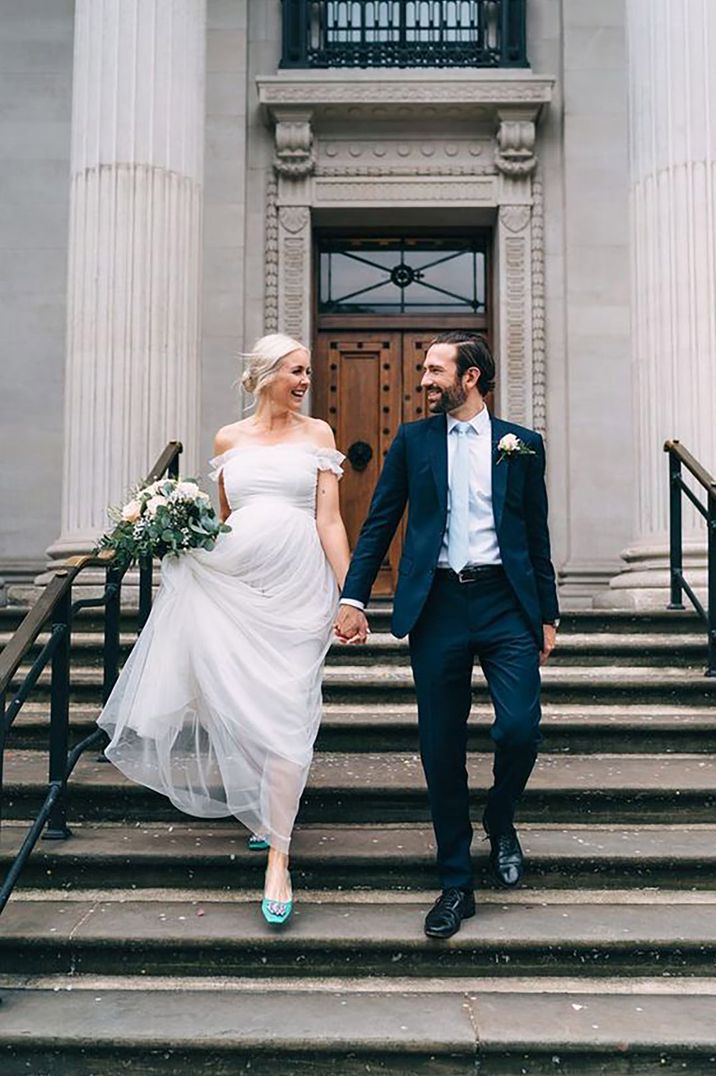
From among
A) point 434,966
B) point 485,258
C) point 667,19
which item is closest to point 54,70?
point 485,258

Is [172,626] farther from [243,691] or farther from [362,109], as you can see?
[362,109]

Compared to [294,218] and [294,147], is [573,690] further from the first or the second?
[294,147]

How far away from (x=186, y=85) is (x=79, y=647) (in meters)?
4.29

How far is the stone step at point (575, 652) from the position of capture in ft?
22.4

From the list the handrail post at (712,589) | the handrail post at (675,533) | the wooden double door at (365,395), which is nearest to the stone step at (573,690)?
the handrail post at (712,589)

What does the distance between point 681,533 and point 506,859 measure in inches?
154

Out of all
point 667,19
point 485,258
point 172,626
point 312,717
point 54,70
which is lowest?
point 312,717

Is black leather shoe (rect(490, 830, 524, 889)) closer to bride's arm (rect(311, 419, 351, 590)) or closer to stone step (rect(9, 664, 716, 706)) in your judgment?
bride's arm (rect(311, 419, 351, 590))

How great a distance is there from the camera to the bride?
170 inches

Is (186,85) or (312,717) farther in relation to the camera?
(186,85)

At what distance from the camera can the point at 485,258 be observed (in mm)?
11523

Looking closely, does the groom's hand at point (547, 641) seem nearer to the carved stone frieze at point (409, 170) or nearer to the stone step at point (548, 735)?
the stone step at point (548, 735)

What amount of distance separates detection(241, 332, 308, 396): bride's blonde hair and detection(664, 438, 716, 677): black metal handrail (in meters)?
3.25

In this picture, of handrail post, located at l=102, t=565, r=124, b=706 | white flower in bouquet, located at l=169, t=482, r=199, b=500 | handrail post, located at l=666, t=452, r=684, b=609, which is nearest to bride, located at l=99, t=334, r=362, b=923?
white flower in bouquet, located at l=169, t=482, r=199, b=500
